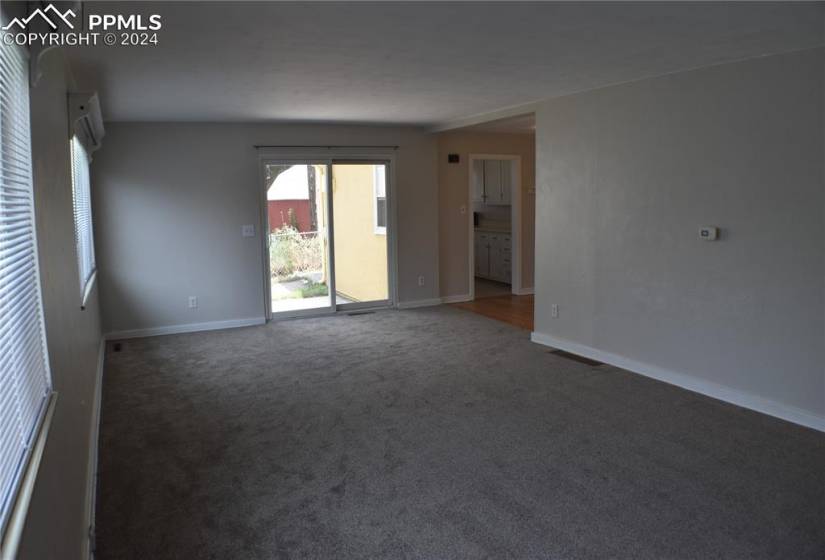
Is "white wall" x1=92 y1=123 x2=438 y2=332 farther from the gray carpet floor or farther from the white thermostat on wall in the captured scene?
the white thermostat on wall

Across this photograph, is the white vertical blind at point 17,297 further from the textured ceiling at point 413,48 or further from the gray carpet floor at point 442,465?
the gray carpet floor at point 442,465

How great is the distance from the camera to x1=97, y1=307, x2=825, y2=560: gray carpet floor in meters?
2.63

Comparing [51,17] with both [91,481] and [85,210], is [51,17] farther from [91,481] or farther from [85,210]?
[85,210]

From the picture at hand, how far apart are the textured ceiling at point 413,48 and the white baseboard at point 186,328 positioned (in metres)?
2.46

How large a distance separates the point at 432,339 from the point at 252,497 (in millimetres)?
3337

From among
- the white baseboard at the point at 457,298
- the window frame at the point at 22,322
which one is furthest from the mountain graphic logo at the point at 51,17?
the white baseboard at the point at 457,298

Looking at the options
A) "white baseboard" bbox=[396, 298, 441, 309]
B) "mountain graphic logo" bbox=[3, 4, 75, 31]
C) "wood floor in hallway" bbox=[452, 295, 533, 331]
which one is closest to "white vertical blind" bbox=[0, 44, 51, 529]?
"mountain graphic logo" bbox=[3, 4, 75, 31]

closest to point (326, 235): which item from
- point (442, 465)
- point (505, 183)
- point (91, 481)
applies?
point (505, 183)

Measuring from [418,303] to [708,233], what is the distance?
431cm

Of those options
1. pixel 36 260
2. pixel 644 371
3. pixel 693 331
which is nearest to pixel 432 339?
pixel 644 371

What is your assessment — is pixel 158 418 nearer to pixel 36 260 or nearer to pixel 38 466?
pixel 36 260

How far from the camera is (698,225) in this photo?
4363mm

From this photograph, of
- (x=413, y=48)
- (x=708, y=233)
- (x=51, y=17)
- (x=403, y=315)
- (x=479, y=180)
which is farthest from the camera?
(x=479, y=180)

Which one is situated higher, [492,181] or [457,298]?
[492,181]
